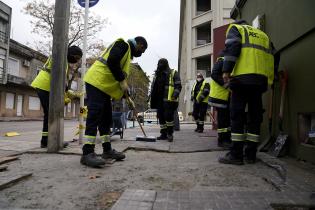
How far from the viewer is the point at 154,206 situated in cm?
256

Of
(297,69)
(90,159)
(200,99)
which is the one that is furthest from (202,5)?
(90,159)

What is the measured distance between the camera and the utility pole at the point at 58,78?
17.7 ft

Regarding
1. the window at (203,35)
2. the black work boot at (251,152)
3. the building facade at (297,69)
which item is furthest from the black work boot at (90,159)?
the window at (203,35)

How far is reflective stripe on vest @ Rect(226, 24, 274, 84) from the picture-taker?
14.5 feet

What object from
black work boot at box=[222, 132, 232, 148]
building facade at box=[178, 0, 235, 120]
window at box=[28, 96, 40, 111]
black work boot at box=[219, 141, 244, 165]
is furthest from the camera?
window at box=[28, 96, 40, 111]

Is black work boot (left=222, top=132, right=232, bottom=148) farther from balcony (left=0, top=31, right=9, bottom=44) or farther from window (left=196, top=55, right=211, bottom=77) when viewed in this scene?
balcony (left=0, top=31, right=9, bottom=44)

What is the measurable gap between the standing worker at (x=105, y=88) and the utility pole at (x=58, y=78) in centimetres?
102

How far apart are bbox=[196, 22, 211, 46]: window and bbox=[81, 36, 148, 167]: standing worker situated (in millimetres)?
31760

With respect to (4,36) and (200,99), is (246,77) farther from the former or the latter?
(4,36)

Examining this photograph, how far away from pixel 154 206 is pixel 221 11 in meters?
31.8

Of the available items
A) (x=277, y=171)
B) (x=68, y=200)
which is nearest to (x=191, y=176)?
(x=277, y=171)

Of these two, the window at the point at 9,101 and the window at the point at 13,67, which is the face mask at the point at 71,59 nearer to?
the window at the point at 9,101

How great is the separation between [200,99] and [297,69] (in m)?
5.97

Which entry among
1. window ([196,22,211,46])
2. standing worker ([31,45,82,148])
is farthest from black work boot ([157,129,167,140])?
window ([196,22,211,46])
